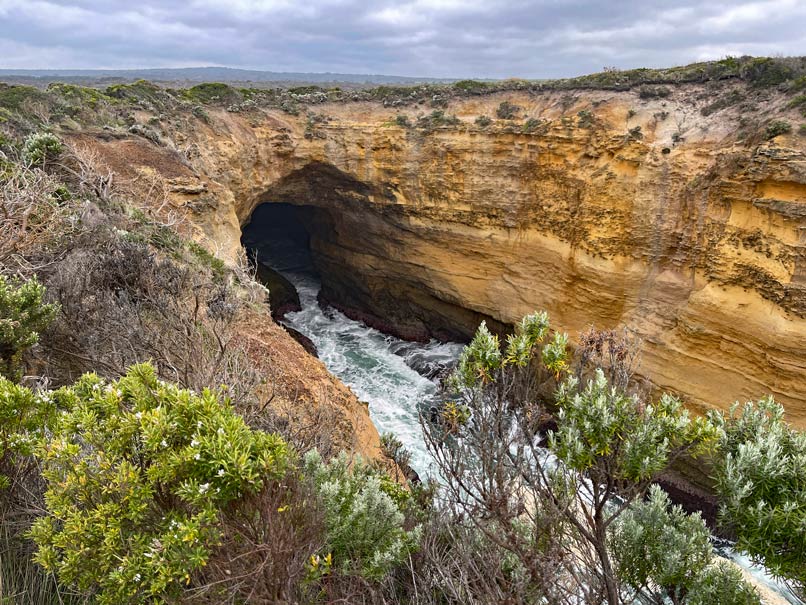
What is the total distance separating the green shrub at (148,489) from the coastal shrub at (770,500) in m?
3.66

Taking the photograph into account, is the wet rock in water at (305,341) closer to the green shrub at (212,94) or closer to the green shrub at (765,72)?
the green shrub at (212,94)

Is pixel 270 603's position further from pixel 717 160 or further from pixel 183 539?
pixel 717 160

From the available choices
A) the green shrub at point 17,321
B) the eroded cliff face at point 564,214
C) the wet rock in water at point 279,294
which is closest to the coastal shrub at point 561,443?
the green shrub at point 17,321

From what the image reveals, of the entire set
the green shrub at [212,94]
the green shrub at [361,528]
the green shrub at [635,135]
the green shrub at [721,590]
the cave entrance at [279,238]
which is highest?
the green shrub at [212,94]

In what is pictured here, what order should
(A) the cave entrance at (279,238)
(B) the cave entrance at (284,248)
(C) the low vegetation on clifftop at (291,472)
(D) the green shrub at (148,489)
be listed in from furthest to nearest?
1. (A) the cave entrance at (279,238)
2. (B) the cave entrance at (284,248)
3. (C) the low vegetation on clifftop at (291,472)
4. (D) the green shrub at (148,489)

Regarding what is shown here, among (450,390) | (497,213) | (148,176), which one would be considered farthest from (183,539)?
(497,213)

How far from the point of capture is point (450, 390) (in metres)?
5.02

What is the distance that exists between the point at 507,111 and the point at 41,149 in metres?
15.5

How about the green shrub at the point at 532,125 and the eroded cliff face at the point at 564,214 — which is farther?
the green shrub at the point at 532,125

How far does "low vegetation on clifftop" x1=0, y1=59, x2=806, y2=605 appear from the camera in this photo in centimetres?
324

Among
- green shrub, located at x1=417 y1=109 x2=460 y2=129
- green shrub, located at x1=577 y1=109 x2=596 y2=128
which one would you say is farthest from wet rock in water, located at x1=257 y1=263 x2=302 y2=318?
green shrub, located at x1=577 y1=109 x2=596 y2=128

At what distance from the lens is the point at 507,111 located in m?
19.4

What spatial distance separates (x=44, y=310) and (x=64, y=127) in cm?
1181

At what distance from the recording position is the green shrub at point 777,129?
13.0m
